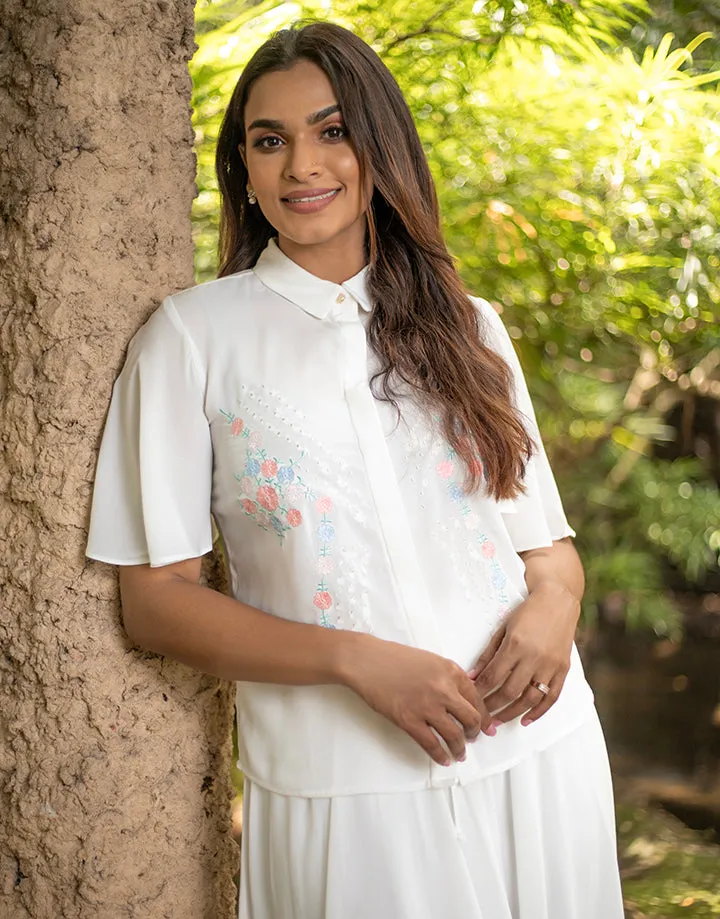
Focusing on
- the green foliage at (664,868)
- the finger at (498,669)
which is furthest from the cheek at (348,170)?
the green foliage at (664,868)

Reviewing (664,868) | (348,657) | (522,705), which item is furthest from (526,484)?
(664,868)

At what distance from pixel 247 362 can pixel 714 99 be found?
1686 millimetres

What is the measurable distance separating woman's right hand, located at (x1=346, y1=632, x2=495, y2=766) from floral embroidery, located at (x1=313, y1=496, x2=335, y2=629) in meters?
0.08

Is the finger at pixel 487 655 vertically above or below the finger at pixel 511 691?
above

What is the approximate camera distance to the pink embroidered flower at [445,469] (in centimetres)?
152

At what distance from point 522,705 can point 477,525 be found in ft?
0.81

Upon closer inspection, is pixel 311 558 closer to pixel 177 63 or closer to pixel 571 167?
pixel 177 63

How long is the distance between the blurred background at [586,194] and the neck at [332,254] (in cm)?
109

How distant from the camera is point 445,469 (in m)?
1.52

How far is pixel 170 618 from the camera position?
4.58ft

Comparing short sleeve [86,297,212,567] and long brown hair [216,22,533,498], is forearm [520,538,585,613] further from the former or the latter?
short sleeve [86,297,212,567]

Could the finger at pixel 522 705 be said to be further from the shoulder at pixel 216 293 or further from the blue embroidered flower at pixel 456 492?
the shoulder at pixel 216 293

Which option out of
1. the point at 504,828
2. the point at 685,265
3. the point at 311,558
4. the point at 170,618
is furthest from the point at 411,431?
the point at 685,265

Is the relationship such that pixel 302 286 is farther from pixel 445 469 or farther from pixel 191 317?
pixel 445 469
